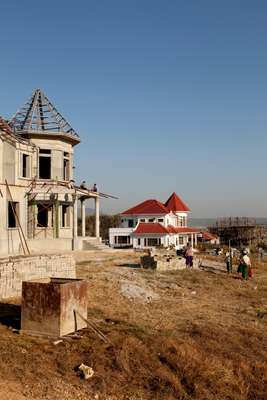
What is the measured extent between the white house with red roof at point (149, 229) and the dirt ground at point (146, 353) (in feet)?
103

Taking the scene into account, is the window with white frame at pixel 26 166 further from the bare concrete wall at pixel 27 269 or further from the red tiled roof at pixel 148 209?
the red tiled roof at pixel 148 209

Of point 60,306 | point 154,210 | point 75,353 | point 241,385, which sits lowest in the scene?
point 241,385

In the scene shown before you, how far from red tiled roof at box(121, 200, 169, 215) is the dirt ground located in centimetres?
3361

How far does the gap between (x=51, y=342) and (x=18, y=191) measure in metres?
16.7

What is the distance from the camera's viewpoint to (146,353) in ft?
33.2

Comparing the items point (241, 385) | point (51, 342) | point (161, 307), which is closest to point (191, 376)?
point (241, 385)

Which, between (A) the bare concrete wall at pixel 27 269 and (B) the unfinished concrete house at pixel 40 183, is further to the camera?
(B) the unfinished concrete house at pixel 40 183

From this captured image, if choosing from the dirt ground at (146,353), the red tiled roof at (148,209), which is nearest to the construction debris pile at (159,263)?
the dirt ground at (146,353)

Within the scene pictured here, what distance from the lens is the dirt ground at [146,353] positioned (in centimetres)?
853

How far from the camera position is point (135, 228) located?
160 feet

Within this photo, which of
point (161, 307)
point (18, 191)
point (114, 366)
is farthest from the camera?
point (18, 191)

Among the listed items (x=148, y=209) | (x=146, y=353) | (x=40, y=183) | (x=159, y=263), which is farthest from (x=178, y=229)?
(x=146, y=353)

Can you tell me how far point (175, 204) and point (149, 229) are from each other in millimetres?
8599

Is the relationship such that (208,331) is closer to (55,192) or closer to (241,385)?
(241,385)
